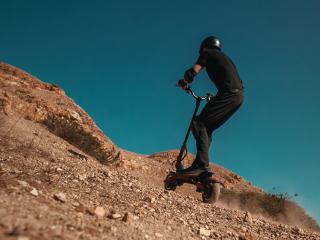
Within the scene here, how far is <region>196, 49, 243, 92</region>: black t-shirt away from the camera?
19.0 ft

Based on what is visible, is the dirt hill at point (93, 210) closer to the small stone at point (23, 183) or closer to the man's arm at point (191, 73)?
the small stone at point (23, 183)

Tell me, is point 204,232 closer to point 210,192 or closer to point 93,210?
point 93,210

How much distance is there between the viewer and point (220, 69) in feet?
19.1

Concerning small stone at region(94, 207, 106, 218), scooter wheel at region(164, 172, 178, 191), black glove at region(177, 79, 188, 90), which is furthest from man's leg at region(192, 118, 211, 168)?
small stone at region(94, 207, 106, 218)

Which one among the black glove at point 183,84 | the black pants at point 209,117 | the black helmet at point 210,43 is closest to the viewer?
the black pants at point 209,117

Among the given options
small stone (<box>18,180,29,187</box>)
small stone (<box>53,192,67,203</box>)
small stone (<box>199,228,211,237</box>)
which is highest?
small stone (<box>199,228,211,237</box>)

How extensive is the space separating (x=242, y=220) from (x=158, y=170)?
16961 mm

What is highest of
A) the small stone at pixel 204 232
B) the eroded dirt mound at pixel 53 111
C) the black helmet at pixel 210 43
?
the eroded dirt mound at pixel 53 111

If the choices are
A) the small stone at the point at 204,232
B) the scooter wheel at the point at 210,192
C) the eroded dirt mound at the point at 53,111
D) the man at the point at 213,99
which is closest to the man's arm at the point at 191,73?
the man at the point at 213,99

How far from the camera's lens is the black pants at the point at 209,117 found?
5.70 metres

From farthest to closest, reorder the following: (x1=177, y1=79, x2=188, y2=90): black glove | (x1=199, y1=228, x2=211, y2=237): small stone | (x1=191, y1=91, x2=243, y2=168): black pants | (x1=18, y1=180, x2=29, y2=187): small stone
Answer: (x1=177, y1=79, x2=188, y2=90): black glove → (x1=191, y1=91, x2=243, y2=168): black pants → (x1=199, y1=228, x2=211, y2=237): small stone → (x1=18, y1=180, x2=29, y2=187): small stone

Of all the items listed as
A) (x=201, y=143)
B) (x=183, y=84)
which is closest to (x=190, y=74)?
(x=183, y=84)

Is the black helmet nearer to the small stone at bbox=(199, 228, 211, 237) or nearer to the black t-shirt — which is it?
the black t-shirt

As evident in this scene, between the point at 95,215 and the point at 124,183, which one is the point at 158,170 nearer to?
the point at 124,183
